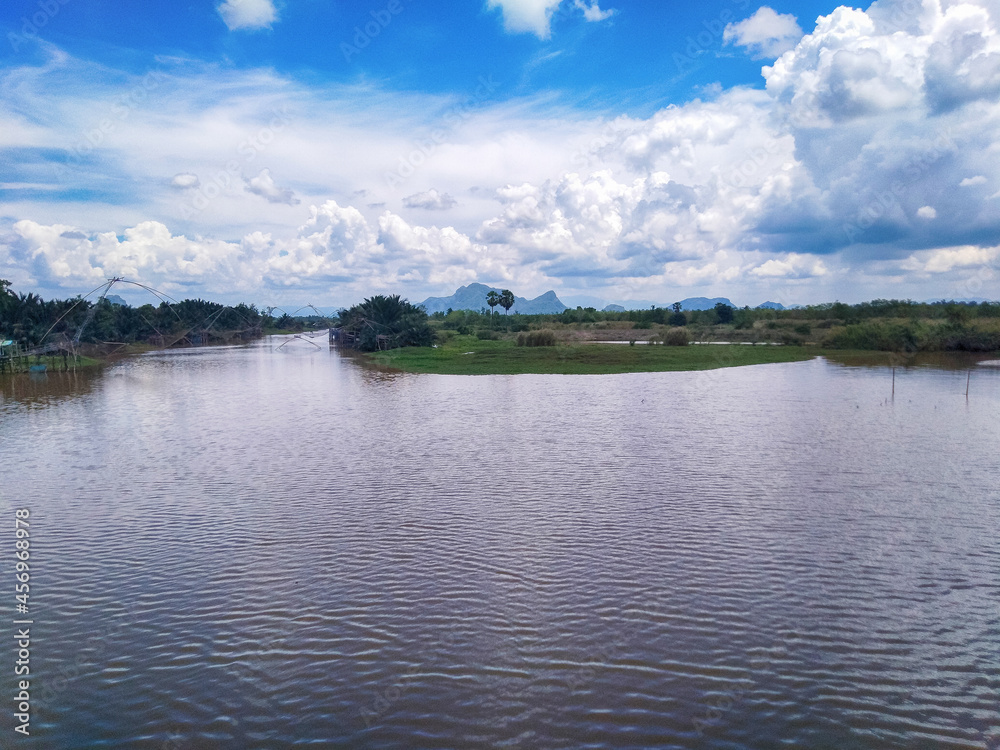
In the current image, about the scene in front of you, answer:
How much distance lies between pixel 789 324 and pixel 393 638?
75.9 meters

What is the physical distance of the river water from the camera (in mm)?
5059

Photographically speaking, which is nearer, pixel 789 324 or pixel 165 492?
pixel 165 492

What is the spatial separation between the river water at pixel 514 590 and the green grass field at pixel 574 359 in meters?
19.9

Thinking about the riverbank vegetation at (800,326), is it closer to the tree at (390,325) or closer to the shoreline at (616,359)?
the shoreline at (616,359)

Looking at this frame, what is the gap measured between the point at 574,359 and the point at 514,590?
3547 cm

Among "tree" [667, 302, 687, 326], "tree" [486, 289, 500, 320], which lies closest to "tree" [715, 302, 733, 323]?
"tree" [667, 302, 687, 326]

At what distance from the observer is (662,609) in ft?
22.1

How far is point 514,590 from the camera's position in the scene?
7.23 metres

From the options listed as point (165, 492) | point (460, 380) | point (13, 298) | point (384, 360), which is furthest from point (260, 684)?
point (13, 298)

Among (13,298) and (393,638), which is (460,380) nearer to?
(393,638)

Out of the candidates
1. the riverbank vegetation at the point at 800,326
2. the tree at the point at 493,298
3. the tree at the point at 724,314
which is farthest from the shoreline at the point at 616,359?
the tree at the point at 493,298

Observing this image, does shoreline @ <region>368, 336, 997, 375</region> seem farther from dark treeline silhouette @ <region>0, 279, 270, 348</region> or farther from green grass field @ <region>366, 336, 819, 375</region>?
dark treeline silhouette @ <region>0, 279, 270, 348</region>

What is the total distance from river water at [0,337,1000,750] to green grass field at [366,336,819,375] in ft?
65.3

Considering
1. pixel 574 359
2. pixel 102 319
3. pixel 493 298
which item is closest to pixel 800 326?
pixel 574 359
